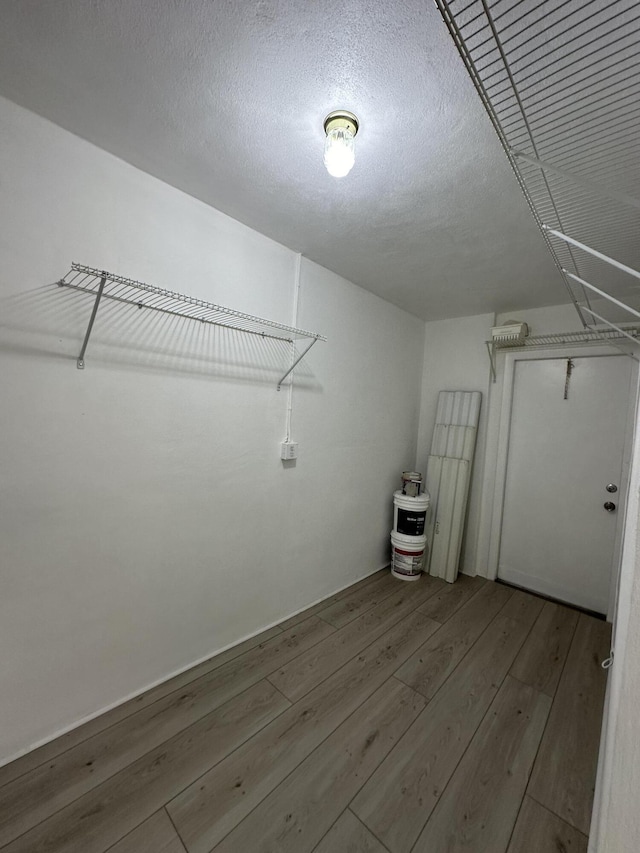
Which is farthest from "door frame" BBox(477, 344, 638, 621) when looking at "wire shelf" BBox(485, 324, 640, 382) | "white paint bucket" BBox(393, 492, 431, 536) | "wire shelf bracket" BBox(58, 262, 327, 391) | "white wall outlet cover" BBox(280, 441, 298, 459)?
"wire shelf bracket" BBox(58, 262, 327, 391)

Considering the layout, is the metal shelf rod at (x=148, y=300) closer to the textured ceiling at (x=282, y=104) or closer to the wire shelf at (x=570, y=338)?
the textured ceiling at (x=282, y=104)

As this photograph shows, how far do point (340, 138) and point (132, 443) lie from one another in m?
1.51

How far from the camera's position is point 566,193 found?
1.33 meters

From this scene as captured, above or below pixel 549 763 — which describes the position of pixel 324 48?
above

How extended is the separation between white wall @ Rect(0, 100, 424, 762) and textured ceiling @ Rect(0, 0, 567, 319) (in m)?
0.24

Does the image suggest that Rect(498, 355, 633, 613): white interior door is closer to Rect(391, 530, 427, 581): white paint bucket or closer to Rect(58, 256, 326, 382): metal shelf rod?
Rect(391, 530, 427, 581): white paint bucket

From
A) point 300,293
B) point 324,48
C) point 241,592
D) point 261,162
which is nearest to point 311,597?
point 241,592

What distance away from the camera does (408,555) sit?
301 centimetres

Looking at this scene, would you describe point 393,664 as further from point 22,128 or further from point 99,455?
point 22,128

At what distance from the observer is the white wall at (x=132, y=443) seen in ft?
4.34

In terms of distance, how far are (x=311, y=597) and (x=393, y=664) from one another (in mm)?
758

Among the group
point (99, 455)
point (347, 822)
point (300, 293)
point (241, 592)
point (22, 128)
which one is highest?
point (22, 128)

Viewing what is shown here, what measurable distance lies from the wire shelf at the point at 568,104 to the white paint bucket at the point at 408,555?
2.27m

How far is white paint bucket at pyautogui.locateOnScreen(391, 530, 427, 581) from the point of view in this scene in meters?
2.99
